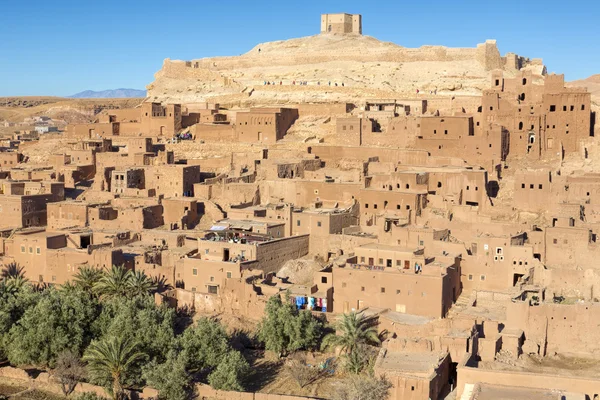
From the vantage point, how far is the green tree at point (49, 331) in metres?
22.5

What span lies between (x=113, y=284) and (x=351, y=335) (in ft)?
26.0

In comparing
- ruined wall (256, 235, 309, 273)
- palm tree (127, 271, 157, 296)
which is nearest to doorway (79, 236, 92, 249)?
palm tree (127, 271, 157, 296)

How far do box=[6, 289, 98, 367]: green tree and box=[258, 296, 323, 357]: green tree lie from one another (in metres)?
5.02

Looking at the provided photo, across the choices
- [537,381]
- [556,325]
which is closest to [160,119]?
[556,325]

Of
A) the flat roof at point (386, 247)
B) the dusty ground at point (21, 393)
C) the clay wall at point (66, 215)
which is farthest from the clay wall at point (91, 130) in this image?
Result: the dusty ground at point (21, 393)

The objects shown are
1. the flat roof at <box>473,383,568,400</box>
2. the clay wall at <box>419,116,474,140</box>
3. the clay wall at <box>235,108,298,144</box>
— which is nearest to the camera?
the flat roof at <box>473,383,568,400</box>

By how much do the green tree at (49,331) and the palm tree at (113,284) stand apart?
1363 millimetres

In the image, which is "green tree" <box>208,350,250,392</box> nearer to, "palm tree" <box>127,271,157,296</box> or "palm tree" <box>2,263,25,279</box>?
"palm tree" <box>127,271,157,296</box>

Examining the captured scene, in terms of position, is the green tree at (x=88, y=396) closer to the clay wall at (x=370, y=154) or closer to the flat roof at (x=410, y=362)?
the flat roof at (x=410, y=362)

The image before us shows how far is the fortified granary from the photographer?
68.0 ft

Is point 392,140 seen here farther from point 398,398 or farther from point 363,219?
point 398,398

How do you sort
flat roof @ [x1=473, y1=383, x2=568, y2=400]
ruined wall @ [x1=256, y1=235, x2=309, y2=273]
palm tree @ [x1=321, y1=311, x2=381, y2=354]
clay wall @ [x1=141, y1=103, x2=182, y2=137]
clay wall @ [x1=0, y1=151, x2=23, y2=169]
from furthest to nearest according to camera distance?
1. clay wall @ [x1=141, y1=103, x2=182, y2=137]
2. clay wall @ [x1=0, y1=151, x2=23, y2=169]
3. ruined wall @ [x1=256, y1=235, x2=309, y2=273]
4. palm tree @ [x1=321, y1=311, x2=381, y2=354]
5. flat roof @ [x1=473, y1=383, x2=568, y2=400]

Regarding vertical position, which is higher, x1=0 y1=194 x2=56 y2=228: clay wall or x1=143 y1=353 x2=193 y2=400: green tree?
x1=0 y1=194 x2=56 y2=228: clay wall

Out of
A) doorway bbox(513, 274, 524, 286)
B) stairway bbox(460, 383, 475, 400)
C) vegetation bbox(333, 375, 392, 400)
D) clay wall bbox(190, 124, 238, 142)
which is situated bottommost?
vegetation bbox(333, 375, 392, 400)
